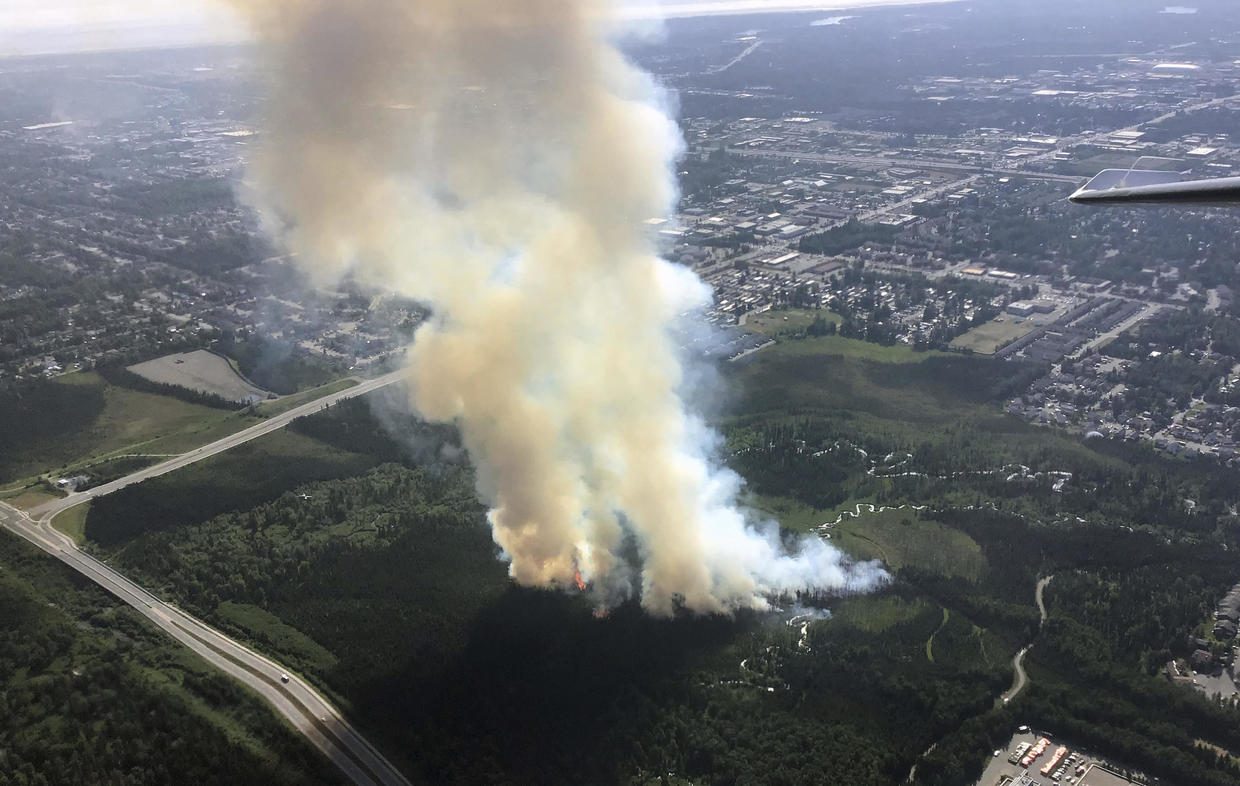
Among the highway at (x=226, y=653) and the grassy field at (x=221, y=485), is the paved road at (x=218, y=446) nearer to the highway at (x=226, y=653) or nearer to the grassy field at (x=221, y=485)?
the highway at (x=226, y=653)

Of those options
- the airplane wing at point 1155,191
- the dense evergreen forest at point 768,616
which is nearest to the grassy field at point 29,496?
the dense evergreen forest at point 768,616

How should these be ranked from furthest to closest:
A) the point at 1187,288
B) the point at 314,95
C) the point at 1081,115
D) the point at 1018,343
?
1. the point at 1081,115
2. the point at 1187,288
3. the point at 1018,343
4. the point at 314,95

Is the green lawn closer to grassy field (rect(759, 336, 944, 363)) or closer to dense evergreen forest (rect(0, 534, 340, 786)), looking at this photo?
dense evergreen forest (rect(0, 534, 340, 786))

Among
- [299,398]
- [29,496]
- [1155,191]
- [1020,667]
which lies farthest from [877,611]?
[29,496]

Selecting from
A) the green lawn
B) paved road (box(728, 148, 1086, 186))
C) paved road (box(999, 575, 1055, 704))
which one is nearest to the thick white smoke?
the green lawn

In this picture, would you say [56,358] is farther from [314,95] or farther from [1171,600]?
[1171,600]

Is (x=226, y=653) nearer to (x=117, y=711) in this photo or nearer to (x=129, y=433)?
(x=117, y=711)

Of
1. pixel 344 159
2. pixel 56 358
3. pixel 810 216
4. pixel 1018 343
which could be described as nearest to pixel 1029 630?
pixel 344 159
